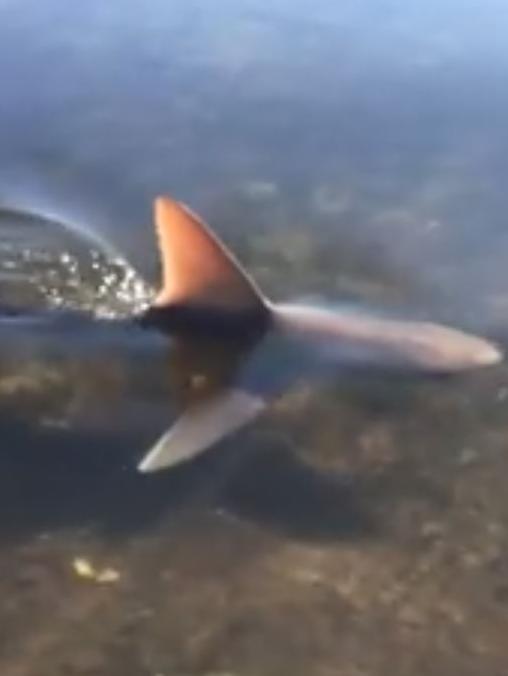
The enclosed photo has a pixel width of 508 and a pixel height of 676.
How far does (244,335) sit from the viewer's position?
4.04 m

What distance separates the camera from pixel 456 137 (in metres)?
5.41

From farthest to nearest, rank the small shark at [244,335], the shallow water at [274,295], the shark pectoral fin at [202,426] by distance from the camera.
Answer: the small shark at [244,335], the shark pectoral fin at [202,426], the shallow water at [274,295]

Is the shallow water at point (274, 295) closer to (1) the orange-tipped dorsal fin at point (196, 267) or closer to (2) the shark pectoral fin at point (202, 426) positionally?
(2) the shark pectoral fin at point (202, 426)

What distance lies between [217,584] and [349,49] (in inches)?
133

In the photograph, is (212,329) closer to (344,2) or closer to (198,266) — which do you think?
(198,266)

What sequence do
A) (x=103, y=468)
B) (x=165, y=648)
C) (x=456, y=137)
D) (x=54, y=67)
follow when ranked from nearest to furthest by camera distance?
(x=165, y=648) < (x=103, y=468) < (x=456, y=137) < (x=54, y=67)

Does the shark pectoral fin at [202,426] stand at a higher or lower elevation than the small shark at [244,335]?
lower

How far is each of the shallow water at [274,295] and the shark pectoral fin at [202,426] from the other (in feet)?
0.13

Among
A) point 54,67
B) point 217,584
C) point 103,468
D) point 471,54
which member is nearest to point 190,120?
point 54,67

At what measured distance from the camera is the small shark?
3.94 meters

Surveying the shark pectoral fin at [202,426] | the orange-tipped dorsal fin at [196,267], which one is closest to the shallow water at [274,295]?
the shark pectoral fin at [202,426]

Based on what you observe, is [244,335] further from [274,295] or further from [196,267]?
[274,295]

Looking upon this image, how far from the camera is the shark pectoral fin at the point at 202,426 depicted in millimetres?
3494

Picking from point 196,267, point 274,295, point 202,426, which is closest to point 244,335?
point 196,267
